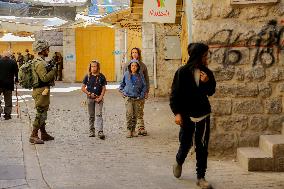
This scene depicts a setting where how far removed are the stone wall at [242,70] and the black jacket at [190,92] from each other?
A: 150cm

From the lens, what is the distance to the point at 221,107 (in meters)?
7.41

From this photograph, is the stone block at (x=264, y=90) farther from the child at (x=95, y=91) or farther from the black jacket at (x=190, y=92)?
the child at (x=95, y=91)

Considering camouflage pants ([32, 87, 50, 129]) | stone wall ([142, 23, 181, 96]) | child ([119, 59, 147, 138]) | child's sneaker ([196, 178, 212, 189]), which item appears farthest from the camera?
stone wall ([142, 23, 181, 96])

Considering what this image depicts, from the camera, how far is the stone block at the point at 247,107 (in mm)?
7422

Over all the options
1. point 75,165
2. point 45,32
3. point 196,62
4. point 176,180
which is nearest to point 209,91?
point 196,62

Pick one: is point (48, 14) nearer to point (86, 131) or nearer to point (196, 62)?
point (86, 131)

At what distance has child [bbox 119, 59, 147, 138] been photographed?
9688 millimetres

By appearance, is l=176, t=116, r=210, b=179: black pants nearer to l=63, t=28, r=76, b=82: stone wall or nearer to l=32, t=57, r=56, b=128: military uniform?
l=32, t=57, r=56, b=128: military uniform

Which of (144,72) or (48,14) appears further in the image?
(48,14)

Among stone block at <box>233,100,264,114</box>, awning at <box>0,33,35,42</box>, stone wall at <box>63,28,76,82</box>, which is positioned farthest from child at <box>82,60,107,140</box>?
awning at <box>0,33,35,42</box>

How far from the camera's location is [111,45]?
28.5 m

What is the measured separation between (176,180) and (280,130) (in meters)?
2.01

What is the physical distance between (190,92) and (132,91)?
382 centimetres

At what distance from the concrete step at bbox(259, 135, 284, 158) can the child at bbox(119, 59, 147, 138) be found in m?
3.09
